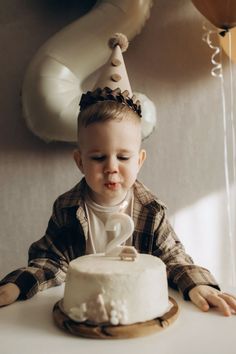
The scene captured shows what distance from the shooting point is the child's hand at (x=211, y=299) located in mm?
795

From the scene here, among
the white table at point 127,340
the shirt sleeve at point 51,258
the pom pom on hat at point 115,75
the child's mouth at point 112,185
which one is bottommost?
the white table at point 127,340

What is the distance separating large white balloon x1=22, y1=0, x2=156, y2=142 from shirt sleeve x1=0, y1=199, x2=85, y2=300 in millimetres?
356

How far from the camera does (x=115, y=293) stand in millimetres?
722

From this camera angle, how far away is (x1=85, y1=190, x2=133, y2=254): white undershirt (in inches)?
41.3

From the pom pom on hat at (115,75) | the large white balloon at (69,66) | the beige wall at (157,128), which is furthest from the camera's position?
the beige wall at (157,128)

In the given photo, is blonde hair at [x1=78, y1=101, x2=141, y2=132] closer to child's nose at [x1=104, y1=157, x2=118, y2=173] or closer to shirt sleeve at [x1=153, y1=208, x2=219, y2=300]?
child's nose at [x1=104, y1=157, x2=118, y2=173]

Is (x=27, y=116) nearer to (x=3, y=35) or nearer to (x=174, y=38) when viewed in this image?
(x=3, y=35)

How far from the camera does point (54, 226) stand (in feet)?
3.52

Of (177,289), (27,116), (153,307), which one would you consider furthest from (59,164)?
(153,307)

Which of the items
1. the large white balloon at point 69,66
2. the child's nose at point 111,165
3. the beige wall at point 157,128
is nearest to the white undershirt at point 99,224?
the child's nose at point 111,165

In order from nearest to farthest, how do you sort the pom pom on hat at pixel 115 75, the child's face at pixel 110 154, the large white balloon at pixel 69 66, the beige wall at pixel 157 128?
1. the child's face at pixel 110 154
2. the pom pom on hat at pixel 115 75
3. the large white balloon at pixel 69 66
4. the beige wall at pixel 157 128

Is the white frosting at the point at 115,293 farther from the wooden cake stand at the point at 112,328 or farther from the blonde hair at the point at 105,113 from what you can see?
the blonde hair at the point at 105,113

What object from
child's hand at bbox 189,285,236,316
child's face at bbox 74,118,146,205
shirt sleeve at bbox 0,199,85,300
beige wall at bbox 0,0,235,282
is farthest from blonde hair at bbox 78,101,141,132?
beige wall at bbox 0,0,235,282

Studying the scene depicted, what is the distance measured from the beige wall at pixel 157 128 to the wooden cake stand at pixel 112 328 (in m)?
0.87
